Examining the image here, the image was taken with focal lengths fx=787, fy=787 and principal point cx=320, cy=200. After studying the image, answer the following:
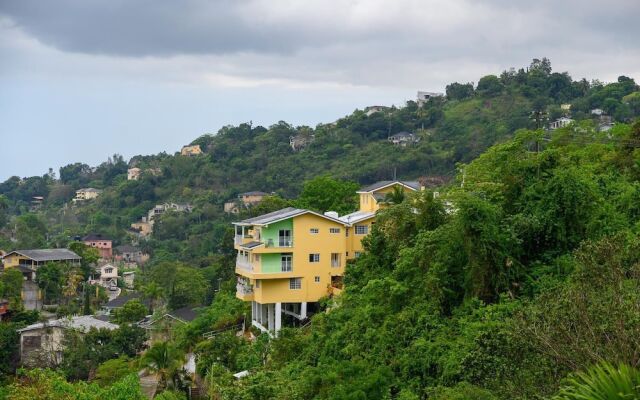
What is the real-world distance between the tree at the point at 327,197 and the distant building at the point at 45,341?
37.2ft

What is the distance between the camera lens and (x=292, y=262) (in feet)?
94.3

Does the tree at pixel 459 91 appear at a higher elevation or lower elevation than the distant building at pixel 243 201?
higher

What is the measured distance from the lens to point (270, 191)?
283 feet

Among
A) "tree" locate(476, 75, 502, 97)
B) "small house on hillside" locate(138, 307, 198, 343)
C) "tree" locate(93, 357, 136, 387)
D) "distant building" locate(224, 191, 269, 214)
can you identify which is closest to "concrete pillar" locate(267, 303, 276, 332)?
"tree" locate(93, 357, 136, 387)

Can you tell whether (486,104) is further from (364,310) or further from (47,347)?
(364,310)

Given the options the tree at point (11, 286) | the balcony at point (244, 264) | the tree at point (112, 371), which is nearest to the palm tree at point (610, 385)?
the balcony at point (244, 264)

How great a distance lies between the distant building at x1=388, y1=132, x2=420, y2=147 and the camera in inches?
3297

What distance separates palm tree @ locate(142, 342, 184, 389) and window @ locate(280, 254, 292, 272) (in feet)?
16.3

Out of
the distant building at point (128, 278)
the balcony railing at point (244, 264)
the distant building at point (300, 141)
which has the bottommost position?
the distant building at point (128, 278)

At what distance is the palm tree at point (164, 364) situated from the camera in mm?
27562

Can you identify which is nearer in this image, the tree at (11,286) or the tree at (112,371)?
the tree at (112,371)

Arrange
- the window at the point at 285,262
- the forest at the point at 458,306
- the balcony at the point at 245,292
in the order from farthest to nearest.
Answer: the balcony at the point at 245,292 → the window at the point at 285,262 → the forest at the point at 458,306

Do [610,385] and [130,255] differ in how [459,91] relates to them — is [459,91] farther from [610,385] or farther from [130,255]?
[610,385]

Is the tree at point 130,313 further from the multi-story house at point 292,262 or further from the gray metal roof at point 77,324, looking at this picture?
the multi-story house at point 292,262
